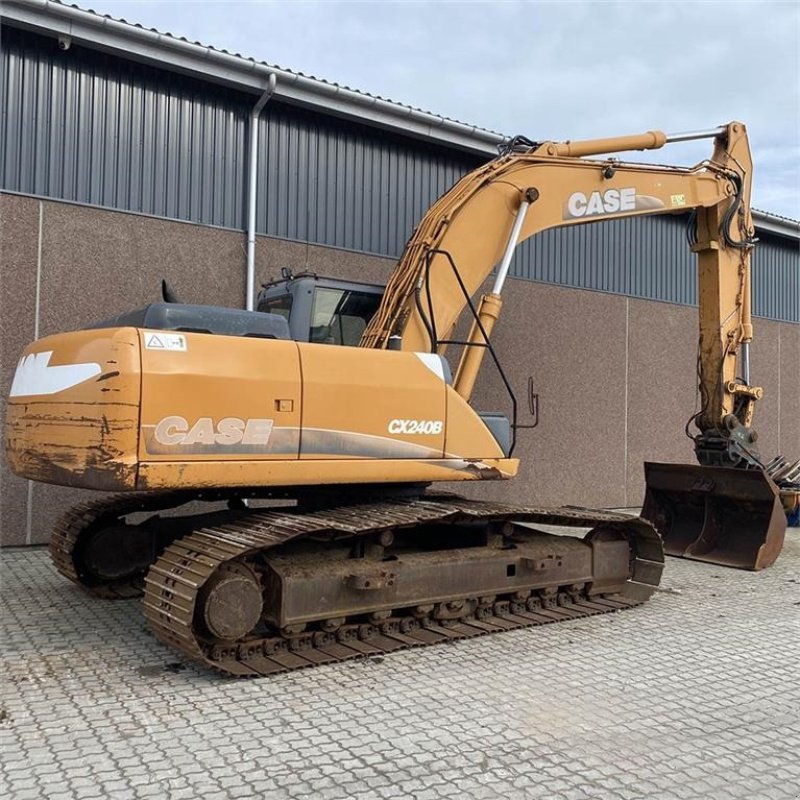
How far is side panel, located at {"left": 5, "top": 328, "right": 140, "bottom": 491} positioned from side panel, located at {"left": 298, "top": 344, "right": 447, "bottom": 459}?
1158mm

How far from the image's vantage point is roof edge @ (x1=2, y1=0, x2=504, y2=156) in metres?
8.44

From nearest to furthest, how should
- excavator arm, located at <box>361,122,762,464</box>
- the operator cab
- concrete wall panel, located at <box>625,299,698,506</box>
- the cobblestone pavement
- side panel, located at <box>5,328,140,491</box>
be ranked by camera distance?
the cobblestone pavement → side panel, located at <box>5,328,140,491</box> → the operator cab → excavator arm, located at <box>361,122,762,464</box> → concrete wall panel, located at <box>625,299,698,506</box>

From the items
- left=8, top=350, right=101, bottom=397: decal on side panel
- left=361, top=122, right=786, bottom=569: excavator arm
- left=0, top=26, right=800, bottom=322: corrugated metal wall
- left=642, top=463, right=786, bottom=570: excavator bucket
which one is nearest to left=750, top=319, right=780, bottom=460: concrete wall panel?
left=0, top=26, right=800, bottom=322: corrugated metal wall

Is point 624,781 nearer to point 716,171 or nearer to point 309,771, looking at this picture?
point 309,771

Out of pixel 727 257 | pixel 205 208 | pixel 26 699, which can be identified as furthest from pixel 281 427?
pixel 727 257

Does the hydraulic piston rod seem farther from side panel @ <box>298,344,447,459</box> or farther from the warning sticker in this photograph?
the warning sticker

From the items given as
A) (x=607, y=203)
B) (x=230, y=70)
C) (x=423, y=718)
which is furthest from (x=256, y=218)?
(x=423, y=718)

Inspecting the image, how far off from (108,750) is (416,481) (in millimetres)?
2903

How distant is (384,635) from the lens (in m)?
5.77

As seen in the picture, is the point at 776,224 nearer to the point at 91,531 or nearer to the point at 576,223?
the point at 576,223

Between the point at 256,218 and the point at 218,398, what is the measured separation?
18.4 ft

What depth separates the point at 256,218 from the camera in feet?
33.2

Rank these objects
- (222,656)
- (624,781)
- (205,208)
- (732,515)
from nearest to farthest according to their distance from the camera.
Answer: (624,781) → (222,656) → (732,515) → (205,208)

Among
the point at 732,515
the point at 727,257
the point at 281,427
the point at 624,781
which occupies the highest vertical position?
the point at 727,257
